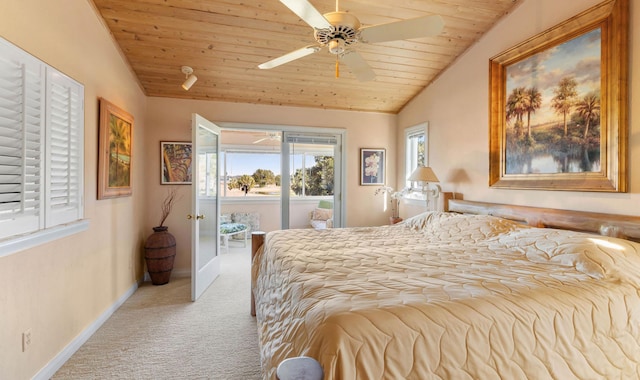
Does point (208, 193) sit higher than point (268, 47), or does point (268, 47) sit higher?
point (268, 47)

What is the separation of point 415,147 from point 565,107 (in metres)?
2.19

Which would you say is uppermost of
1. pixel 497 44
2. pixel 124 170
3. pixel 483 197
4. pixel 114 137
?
pixel 497 44

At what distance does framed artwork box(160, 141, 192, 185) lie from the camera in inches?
160

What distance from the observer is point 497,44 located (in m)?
3.01

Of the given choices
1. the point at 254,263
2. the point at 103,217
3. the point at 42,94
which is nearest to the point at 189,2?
the point at 42,94

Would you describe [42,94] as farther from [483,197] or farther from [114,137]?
[483,197]

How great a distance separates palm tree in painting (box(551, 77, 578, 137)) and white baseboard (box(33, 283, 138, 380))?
13.5 feet

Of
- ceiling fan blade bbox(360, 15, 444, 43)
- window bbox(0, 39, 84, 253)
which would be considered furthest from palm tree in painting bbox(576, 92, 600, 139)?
window bbox(0, 39, 84, 253)

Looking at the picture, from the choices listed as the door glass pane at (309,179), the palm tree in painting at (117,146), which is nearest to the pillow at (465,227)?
the door glass pane at (309,179)

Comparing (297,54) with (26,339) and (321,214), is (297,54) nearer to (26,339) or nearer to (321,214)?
(26,339)

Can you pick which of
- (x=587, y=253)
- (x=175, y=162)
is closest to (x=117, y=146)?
(x=175, y=162)

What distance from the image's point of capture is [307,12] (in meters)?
1.63

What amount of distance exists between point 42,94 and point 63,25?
63cm

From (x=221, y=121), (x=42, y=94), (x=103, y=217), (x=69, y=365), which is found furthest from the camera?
(x=221, y=121)
